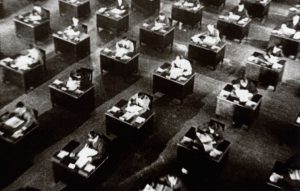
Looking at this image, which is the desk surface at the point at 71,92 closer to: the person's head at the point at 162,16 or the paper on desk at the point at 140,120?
the paper on desk at the point at 140,120

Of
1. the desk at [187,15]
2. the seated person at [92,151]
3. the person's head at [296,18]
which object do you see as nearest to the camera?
the seated person at [92,151]

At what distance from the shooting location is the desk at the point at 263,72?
455 inches

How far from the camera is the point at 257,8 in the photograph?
14758 mm

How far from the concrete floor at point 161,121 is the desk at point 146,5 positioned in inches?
49.1

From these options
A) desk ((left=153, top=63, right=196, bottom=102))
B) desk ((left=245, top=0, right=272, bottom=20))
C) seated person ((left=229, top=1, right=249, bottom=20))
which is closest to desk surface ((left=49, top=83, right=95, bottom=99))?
desk ((left=153, top=63, right=196, bottom=102))

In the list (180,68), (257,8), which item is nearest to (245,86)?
(180,68)

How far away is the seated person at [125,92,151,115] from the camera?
9.82 metres

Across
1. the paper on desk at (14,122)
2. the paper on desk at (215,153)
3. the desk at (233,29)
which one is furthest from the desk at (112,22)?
the paper on desk at (215,153)

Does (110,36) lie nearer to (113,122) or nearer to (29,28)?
(29,28)

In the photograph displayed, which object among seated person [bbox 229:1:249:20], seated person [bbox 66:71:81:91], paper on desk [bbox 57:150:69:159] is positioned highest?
seated person [bbox 229:1:249:20]

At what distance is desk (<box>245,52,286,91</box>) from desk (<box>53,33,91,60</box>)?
4.28 meters

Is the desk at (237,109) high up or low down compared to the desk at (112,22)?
down

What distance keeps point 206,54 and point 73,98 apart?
390cm

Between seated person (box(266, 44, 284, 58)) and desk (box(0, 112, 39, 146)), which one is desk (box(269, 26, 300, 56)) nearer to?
seated person (box(266, 44, 284, 58))
